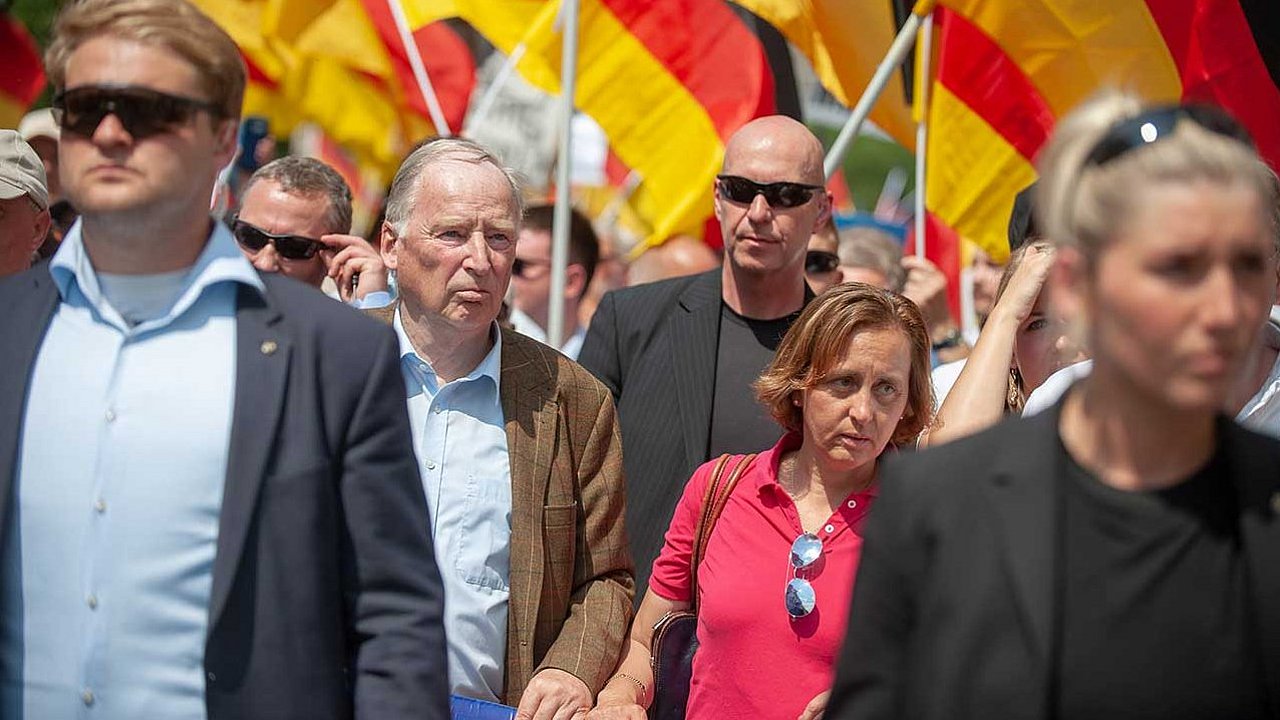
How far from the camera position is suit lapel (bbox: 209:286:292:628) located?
285 cm

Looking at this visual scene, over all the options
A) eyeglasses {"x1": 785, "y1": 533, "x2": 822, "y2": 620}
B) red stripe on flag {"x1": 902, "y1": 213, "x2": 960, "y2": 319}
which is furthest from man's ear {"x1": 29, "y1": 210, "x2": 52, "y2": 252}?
red stripe on flag {"x1": 902, "y1": 213, "x2": 960, "y2": 319}

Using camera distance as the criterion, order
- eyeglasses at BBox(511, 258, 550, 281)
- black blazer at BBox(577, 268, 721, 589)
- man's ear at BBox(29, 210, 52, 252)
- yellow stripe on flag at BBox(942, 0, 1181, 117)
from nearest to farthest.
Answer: man's ear at BBox(29, 210, 52, 252) < black blazer at BBox(577, 268, 721, 589) < yellow stripe on flag at BBox(942, 0, 1181, 117) < eyeglasses at BBox(511, 258, 550, 281)

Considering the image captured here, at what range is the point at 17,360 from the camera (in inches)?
114

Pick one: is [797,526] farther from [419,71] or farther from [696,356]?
[419,71]

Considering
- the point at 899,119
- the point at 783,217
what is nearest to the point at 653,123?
the point at 899,119

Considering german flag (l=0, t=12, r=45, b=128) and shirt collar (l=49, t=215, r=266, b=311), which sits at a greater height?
german flag (l=0, t=12, r=45, b=128)

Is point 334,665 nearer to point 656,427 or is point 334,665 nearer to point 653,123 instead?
point 656,427

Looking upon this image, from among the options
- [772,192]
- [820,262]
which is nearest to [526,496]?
[772,192]

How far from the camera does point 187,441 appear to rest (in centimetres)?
287

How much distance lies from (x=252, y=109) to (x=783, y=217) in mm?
9034

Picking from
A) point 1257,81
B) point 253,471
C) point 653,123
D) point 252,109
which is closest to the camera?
point 253,471

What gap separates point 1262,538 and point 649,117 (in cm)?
644

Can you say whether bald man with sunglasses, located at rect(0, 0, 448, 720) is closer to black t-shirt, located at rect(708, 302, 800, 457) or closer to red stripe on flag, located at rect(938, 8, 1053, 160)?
black t-shirt, located at rect(708, 302, 800, 457)

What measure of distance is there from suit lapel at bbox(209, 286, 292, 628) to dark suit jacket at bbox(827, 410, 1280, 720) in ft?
3.24
